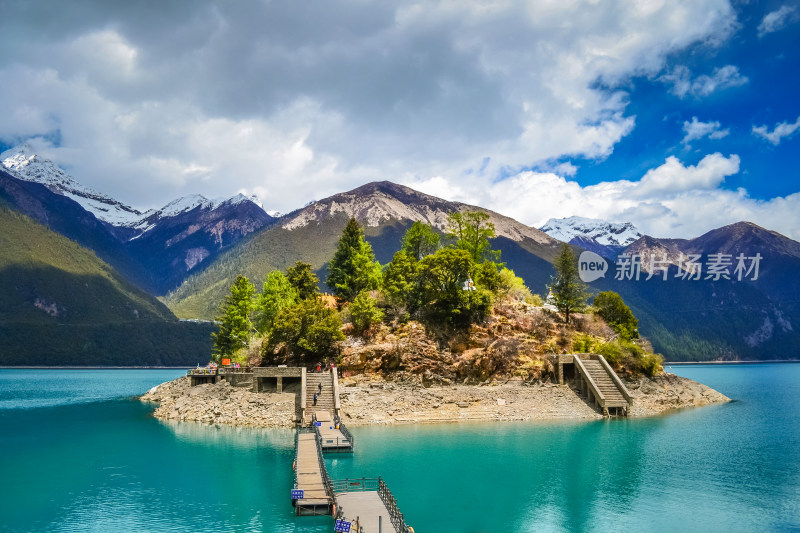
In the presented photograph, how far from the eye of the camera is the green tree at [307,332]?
55.3 metres

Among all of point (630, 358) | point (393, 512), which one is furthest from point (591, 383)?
point (393, 512)

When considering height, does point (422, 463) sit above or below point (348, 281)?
below

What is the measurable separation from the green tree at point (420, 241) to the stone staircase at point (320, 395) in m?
24.7

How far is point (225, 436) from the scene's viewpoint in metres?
45.0

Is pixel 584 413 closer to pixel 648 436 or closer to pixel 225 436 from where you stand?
pixel 648 436

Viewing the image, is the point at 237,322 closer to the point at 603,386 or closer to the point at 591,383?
the point at 591,383

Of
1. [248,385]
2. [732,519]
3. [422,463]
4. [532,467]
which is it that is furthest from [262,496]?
[248,385]

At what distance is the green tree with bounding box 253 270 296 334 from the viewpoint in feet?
221

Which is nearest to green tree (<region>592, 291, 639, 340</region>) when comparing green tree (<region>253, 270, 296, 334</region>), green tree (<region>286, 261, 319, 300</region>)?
green tree (<region>286, 261, 319, 300</region>)

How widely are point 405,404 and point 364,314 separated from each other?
11250mm

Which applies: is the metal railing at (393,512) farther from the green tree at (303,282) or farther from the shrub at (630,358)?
the green tree at (303,282)

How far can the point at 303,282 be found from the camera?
66.2 metres

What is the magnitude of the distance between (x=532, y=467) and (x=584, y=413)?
19.8 meters

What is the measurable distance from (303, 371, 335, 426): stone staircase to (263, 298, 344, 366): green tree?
10.2 feet
